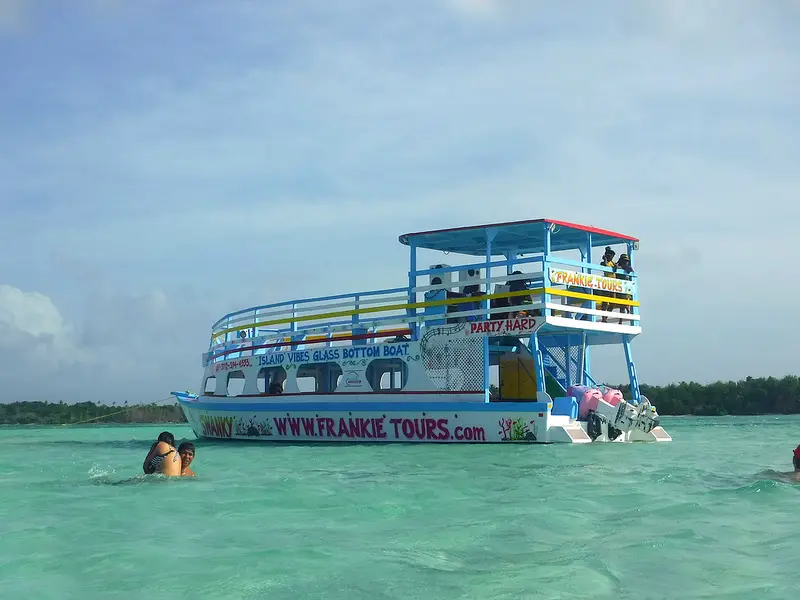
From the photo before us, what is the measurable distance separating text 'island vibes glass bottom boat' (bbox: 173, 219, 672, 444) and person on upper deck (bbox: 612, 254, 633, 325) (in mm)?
49

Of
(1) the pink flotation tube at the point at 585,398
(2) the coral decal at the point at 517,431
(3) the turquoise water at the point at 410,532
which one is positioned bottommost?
(3) the turquoise water at the point at 410,532

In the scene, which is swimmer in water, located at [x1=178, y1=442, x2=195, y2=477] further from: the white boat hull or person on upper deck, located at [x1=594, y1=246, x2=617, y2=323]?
person on upper deck, located at [x1=594, y1=246, x2=617, y2=323]

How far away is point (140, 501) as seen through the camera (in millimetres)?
10336

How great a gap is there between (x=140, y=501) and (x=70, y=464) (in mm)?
6693

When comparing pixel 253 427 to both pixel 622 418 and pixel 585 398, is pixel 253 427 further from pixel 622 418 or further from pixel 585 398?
pixel 622 418

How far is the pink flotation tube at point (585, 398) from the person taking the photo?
61.3ft

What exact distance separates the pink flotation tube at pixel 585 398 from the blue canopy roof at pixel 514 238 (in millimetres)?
→ 3430

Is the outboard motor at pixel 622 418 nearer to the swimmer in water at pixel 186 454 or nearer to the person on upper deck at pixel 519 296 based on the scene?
the person on upper deck at pixel 519 296

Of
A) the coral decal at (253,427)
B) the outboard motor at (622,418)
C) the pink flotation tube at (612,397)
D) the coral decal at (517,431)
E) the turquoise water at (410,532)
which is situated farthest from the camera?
the coral decal at (253,427)

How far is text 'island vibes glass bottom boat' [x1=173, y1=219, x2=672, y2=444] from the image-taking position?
18.2m

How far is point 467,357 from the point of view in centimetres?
1870

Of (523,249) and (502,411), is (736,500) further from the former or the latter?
(523,249)

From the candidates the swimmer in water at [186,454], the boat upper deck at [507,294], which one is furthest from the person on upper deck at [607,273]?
the swimmer in water at [186,454]

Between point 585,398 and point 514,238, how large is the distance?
13.7 ft
